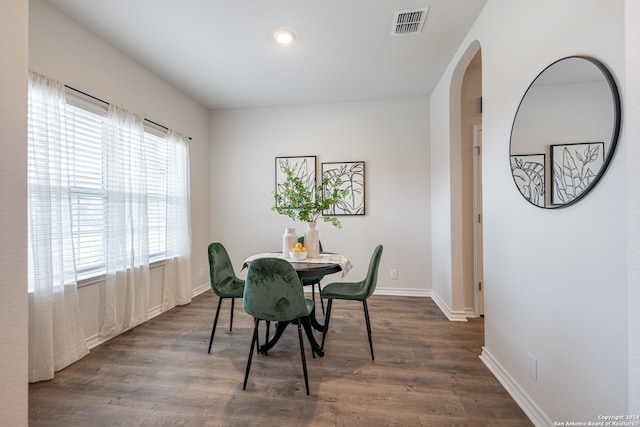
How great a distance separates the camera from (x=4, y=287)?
84cm

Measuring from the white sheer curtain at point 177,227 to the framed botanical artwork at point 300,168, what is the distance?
49.8 inches

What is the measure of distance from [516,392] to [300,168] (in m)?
3.29

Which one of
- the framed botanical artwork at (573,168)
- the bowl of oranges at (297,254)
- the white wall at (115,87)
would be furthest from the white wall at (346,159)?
the framed botanical artwork at (573,168)

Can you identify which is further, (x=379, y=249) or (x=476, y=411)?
(x=379, y=249)

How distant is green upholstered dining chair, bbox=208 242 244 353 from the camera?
90.3 inches

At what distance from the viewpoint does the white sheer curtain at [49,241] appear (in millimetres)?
1834

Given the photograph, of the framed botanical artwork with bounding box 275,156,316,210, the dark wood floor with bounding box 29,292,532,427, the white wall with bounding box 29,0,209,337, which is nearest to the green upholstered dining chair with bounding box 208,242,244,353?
the dark wood floor with bounding box 29,292,532,427

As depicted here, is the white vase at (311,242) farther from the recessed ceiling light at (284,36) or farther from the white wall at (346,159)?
the recessed ceiling light at (284,36)

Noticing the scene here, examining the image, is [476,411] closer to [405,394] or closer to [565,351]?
[405,394]

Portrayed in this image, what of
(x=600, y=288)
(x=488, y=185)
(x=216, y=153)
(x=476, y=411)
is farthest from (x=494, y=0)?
(x=216, y=153)

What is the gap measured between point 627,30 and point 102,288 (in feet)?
11.7

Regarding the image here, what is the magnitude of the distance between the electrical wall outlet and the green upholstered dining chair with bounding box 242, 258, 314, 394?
133 cm

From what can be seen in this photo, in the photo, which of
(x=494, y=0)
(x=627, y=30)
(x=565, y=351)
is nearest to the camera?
(x=627, y=30)

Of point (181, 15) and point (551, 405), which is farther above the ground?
point (181, 15)
